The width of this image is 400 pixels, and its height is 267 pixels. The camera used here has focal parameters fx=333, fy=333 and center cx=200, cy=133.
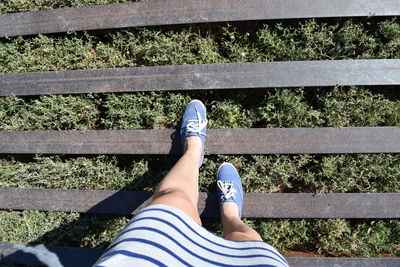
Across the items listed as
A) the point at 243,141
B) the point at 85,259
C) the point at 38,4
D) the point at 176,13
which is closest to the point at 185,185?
the point at 243,141

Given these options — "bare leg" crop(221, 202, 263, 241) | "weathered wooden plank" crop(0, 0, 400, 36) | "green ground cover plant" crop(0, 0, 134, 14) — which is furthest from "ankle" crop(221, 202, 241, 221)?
"green ground cover plant" crop(0, 0, 134, 14)

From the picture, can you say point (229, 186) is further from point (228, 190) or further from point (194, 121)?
point (194, 121)

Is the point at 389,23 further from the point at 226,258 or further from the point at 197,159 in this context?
the point at 226,258

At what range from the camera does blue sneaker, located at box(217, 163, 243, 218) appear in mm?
2285

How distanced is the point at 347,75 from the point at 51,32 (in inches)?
88.7

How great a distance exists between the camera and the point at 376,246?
94.7 inches

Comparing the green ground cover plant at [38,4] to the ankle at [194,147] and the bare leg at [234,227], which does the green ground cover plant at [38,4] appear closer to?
the ankle at [194,147]

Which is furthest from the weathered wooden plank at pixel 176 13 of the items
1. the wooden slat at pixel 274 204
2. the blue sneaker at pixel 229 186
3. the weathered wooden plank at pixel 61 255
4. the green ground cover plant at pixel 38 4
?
the weathered wooden plank at pixel 61 255

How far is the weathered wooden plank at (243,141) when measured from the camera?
2.34 metres

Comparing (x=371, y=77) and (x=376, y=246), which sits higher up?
(x=371, y=77)

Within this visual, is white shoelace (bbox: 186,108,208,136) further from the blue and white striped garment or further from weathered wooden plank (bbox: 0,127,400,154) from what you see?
the blue and white striped garment

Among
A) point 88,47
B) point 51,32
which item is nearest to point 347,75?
point 88,47

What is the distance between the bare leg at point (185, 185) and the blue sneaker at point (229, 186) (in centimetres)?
21

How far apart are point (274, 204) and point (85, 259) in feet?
4.84
